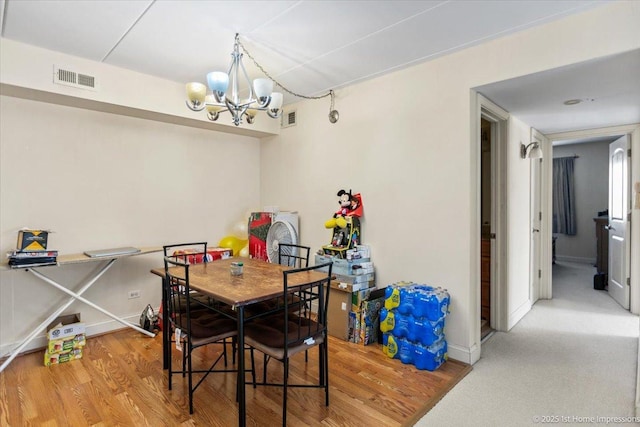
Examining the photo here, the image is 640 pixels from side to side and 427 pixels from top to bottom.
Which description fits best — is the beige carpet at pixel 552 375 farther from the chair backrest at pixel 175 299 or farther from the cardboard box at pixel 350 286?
the chair backrest at pixel 175 299

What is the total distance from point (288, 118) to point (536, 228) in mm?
3400

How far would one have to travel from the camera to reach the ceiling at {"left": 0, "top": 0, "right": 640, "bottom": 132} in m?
2.13

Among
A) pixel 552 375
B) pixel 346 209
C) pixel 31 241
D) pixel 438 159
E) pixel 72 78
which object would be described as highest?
pixel 72 78

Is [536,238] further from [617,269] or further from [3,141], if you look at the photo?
[3,141]

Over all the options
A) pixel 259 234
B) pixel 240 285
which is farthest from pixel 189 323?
pixel 259 234

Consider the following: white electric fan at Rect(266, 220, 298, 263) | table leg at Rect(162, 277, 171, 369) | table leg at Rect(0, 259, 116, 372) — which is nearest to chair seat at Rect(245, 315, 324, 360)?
table leg at Rect(162, 277, 171, 369)

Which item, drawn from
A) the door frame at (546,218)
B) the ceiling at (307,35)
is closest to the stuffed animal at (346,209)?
the ceiling at (307,35)

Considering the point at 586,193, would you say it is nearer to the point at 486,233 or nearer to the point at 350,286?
the point at 486,233

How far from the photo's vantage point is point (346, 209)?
3414 millimetres

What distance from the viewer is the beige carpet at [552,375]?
2.08 metres

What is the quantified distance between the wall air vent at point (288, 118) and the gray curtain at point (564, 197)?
5.83 metres

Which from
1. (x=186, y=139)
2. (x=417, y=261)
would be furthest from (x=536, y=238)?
(x=186, y=139)

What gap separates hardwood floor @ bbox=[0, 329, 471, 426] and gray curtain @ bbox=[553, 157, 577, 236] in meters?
5.77

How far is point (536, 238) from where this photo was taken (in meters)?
4.32
